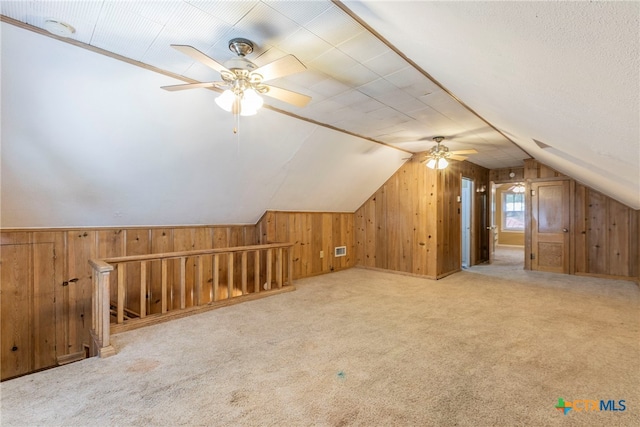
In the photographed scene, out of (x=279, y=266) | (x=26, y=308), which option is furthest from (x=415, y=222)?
(x=26, y=308)

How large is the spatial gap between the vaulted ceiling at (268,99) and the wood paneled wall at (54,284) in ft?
0.75

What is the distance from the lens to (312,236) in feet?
17.7

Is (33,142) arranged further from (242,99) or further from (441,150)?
(441,150)

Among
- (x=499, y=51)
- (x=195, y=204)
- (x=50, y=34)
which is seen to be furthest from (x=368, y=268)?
(x=50, y=34)

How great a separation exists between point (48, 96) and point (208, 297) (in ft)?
11.0

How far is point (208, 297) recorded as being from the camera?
15.2 ft

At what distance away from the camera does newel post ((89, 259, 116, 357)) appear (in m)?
2.35

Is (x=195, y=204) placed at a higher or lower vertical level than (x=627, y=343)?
higher

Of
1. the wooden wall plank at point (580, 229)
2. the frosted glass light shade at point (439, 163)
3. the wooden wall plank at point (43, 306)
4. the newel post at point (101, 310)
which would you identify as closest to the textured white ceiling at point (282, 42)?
the frosted glass light shade at point (439, 163)

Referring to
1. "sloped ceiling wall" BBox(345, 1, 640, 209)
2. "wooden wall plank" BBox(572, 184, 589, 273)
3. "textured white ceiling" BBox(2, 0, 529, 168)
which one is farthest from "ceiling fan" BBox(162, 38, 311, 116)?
"wooden wall plank" BBox(572, 184, 589, 273)

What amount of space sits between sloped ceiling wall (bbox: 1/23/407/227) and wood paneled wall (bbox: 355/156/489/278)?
122cm

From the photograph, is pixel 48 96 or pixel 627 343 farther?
pixel 627 343

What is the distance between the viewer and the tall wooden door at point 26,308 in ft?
10.0

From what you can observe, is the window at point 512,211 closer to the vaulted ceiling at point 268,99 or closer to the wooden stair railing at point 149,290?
the vaulted ceiling at point 268,99
